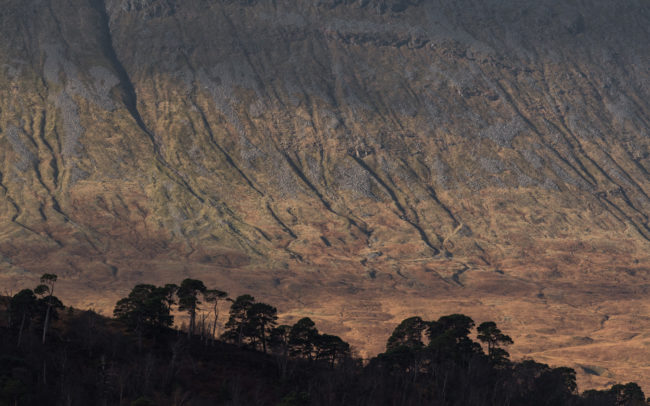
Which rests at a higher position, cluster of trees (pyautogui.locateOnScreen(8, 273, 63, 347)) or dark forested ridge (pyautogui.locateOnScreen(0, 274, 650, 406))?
cluster of trees (pyautogui.locateOnScreen(8, 273, 63, 347))

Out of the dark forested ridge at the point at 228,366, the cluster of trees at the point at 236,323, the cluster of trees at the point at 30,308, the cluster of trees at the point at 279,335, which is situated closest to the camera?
the dark forested ridge at the point at 228,366

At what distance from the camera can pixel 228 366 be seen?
10725 cm

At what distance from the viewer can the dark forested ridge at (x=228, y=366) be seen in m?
88.5

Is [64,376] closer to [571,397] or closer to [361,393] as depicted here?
[361,393]

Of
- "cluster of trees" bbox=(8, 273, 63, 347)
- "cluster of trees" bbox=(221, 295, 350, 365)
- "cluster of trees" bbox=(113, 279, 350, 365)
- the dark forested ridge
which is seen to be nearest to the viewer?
the dark forested ridge

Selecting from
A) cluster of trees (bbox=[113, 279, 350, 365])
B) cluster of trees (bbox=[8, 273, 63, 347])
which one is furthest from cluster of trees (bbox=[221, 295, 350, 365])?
cluster of trees (bbox=[8, 273, 63, 347])

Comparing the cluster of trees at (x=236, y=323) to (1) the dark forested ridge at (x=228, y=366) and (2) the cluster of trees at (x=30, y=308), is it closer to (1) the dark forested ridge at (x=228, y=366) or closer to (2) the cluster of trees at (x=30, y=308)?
(1) the dark forested ridge at (x=228, y=366)

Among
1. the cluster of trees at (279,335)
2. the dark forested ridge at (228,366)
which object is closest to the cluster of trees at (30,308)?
the dark forested ridge at (228,366)

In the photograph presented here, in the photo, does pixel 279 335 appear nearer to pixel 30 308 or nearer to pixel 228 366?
pixel 228 366

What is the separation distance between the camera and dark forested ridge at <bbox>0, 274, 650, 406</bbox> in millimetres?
88500

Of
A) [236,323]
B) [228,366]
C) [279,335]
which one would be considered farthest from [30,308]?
[279,335]

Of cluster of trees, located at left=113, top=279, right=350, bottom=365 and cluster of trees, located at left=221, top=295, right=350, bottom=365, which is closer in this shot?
cluster of trees, located at left=113, top=279, right=350, bottom=365

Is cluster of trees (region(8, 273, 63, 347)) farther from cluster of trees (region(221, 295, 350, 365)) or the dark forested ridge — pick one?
cluster of trees (region(221, 295, 350, 365))

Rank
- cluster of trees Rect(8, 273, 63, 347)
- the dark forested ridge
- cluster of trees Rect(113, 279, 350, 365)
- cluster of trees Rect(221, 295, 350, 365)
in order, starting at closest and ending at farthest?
the dark forested ridge
cluster of trees Rect(8, 273, 63, 347)
cluster of trees Rect(113, 279, 350, 365)
cluster of trees Rect(221, 295, 350, 365)
